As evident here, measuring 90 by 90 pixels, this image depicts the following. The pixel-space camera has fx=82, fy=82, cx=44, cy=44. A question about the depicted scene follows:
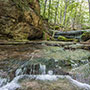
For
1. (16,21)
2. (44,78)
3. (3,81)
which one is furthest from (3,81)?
(16,21)

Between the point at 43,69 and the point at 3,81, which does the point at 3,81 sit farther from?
the point at 43,69

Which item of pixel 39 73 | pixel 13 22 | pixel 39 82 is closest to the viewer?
pixel 39 82

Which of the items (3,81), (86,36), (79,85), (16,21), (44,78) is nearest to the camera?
(3,81)

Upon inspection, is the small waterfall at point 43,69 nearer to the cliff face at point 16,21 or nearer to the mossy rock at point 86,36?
the cliff face at point 16,21

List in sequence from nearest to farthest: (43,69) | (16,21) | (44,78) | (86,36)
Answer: (44,78) < (43,69) < (16,21) < (86,36)

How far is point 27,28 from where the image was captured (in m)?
7.71

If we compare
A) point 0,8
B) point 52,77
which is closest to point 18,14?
point 0,8

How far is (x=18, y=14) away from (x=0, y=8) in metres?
1.34

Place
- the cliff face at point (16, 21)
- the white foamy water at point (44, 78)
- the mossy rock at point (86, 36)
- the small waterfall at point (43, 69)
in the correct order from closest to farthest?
the white foamy water at point (44, 78) < the small waterfall at point (43, 69) < the cliff face at point (16, 21) < the mossy rock at point (86, 36)

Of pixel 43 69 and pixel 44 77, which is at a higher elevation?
pixel 43 69

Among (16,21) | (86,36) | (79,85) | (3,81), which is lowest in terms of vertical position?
(79,85)

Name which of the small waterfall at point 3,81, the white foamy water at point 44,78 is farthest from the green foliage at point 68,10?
the small waterfall at point 3,81

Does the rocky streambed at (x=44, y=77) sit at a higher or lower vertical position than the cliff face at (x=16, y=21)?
lower

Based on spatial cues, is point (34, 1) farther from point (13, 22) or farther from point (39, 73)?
point (39, 73)
